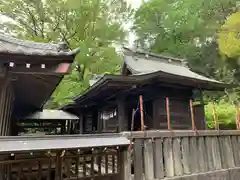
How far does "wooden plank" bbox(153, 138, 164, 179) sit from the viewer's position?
210 inches

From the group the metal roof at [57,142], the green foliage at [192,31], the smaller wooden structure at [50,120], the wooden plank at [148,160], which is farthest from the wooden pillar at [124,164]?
the green foliage at [192,31]

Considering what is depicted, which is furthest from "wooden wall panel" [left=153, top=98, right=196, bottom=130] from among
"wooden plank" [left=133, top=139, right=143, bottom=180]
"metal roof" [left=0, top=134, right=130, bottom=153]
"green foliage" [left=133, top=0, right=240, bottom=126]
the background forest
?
"green foliage" [left=133, top=0, right=240, bottom=126]

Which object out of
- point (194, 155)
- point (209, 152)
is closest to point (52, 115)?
point (194, 155)

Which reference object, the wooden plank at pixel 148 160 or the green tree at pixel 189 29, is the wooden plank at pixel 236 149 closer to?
the wooden plank at pixel 148 160

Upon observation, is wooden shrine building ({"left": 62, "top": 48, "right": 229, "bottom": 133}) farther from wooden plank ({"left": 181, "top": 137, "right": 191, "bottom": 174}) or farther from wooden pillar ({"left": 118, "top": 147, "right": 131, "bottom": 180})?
wooden pillar ({"left": 118, "top": 147, "right": 131, "bottom": 180})

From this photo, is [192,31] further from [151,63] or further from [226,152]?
[226,152]

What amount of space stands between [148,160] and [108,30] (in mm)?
12104

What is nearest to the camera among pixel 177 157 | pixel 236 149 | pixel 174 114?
pixel 177 157

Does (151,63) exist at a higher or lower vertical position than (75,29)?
lower

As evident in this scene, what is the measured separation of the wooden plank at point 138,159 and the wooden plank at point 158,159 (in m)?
0.46

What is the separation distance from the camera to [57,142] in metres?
4.13

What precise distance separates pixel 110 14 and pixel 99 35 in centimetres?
233

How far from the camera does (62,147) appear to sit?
13.1 feet

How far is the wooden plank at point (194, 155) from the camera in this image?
5984 mm
